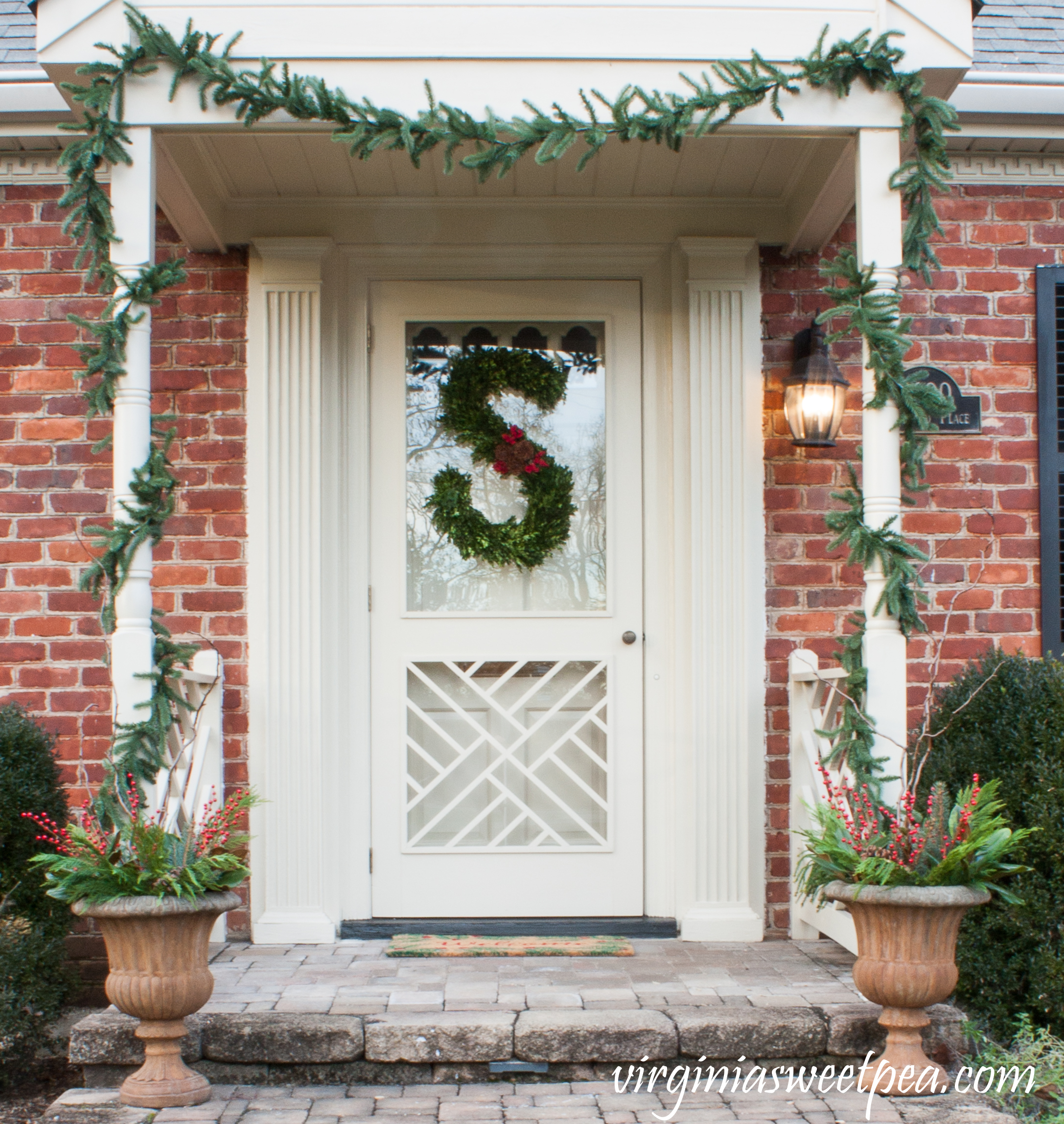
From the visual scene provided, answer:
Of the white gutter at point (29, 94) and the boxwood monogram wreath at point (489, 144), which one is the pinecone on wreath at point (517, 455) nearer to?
the boxwood monogram wreath at point (489, 144)

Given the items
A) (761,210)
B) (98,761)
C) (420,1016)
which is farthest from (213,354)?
(420,1016)

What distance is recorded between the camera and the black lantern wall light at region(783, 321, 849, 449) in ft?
12.6

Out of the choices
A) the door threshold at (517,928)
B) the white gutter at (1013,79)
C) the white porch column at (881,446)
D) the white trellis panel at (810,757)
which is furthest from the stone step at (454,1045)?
the white gutter at (1013,79)

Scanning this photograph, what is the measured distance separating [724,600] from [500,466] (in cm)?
95

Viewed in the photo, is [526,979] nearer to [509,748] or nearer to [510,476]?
[509,748]

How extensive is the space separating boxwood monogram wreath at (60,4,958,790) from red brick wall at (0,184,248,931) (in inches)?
32.7

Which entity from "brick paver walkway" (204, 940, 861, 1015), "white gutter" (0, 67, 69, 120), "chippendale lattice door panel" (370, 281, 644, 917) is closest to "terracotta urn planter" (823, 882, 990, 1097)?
"brick paver walkway" (204, 940, 861, 1015)

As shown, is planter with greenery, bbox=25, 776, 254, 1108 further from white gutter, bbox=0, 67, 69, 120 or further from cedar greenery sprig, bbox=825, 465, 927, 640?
white gutter, bbox=0, 67, 69, 120

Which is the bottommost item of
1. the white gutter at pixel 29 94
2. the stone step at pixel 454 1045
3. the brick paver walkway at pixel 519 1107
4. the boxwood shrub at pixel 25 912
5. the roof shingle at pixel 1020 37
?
the brick paver walkway at pixel 519 1107

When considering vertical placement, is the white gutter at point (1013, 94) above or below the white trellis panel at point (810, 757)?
above

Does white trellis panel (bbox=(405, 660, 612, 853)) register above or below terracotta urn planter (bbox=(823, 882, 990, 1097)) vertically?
above

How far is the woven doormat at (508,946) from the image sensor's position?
364 centimetres

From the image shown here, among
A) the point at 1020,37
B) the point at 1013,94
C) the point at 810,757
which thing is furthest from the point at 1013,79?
the point at 810,757

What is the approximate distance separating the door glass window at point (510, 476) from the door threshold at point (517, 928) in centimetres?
111
